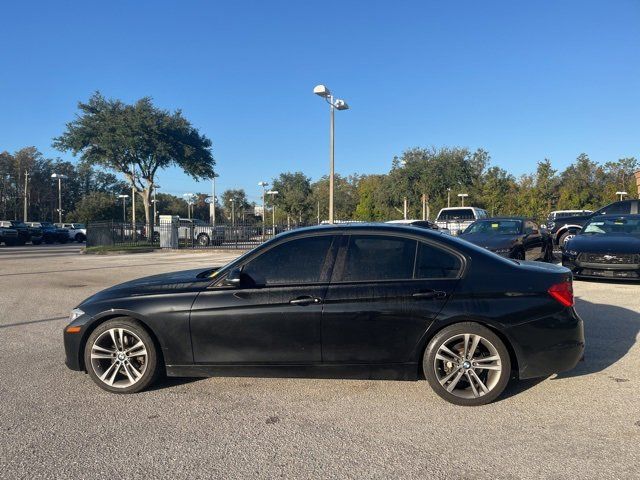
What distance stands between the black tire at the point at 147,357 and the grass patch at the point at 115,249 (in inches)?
865

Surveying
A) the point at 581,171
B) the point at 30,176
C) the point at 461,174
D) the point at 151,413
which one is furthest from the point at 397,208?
the point at 30,176

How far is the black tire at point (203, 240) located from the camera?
28.8 m

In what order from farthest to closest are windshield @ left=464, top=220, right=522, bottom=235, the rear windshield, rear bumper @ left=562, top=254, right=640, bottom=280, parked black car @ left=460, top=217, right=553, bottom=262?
the rear windshield, windshield @ left=464, top=220, right=522, bottom=235, parked black car @ left=460, top=217, right=553, bottom=262, rear bumper @ left=562, top=254, right=640, bottom=280

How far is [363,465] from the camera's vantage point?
Answer: 320 cm

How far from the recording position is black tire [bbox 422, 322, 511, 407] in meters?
4.15

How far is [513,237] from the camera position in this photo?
12.0 m

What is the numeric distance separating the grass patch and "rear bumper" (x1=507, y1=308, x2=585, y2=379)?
24.0m

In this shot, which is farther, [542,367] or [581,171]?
[581,171]

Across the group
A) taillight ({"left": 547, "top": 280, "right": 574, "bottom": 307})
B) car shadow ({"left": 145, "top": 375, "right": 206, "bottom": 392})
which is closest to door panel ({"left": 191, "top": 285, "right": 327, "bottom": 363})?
car shadow ({"left": 145, "top": 375, "right": 206, "bottom": 392})

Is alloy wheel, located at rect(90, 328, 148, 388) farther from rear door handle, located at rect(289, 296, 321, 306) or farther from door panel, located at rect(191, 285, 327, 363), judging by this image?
rear door handle, located at rect(289, 296, 321, 306)

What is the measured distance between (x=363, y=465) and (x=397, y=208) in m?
35.8

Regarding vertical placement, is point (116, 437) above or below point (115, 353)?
below

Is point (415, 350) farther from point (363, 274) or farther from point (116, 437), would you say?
point (116, 437)

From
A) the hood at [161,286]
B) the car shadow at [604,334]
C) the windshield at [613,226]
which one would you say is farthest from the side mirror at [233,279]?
the windshield at [613,226]
